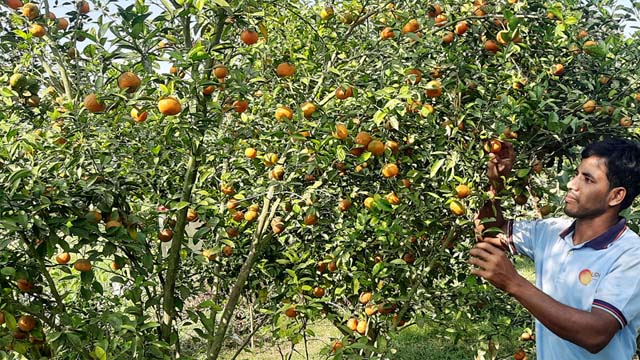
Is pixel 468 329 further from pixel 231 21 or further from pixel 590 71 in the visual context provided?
pixel 231 21

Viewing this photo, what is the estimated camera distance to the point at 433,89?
2.12 m

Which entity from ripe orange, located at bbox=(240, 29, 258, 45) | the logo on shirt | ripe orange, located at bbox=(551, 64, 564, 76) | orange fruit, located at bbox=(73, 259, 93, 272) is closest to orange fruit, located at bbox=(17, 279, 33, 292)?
orange fruit, located at bbox=(73, 259, 93, 272)

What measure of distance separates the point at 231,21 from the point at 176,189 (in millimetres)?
906

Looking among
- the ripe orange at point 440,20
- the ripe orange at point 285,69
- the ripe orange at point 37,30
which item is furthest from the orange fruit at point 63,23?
the ripe orange at point 440,20

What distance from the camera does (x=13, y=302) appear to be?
1882 mm

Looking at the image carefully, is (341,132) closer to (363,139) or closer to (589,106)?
(363,139)

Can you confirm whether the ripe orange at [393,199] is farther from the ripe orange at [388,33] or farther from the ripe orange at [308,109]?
the ripe orange at [388,33]

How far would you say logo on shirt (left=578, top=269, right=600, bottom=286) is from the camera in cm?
159

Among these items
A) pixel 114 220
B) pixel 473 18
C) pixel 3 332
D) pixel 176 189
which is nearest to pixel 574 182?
pixel 473 18

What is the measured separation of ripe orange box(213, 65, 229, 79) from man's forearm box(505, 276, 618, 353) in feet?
3.64

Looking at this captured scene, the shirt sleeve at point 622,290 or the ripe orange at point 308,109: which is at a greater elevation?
the ripe orange at point 308,109

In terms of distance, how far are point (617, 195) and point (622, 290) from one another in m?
0.29

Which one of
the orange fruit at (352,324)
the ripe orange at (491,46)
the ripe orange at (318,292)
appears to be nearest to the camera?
the ripe orange at (491,46)

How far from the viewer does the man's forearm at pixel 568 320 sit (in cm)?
139
